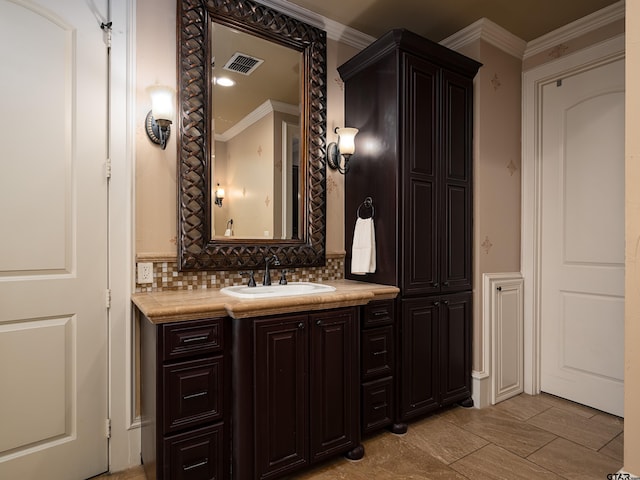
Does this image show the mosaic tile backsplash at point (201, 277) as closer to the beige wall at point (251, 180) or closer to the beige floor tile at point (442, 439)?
the beige wall at point (251, 180)

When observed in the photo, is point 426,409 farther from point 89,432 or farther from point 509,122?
point 509,122

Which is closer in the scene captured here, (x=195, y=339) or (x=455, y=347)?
(x=195, y=339)

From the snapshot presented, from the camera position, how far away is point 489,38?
2713 mm

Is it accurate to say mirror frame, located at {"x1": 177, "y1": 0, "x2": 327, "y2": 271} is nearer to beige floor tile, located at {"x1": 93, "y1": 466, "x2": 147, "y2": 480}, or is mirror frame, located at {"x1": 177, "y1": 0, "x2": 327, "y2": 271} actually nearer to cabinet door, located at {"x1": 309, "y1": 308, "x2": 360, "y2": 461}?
cabinet door, located at {"x1": 309, "y1": 308, "x2": 360, "y2": 461}

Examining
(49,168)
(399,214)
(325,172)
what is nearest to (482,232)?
(399,214)

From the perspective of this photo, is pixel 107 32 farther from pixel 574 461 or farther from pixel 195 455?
pixel 574 461

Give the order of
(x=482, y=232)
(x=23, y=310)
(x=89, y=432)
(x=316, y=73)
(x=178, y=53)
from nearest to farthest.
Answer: (x=23, y=310)
(x=89, y=432)
(x=178, y=53)
(x=316, y=73)
(x=482, y=232)

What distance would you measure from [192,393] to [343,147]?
5.37ft

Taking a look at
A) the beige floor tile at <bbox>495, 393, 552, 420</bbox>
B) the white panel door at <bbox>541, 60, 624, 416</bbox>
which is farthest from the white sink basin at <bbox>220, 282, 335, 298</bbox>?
the white panel door at <bbox>541, 60, 624, 416</bbox>

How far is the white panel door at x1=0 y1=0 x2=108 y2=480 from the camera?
5.49 ft

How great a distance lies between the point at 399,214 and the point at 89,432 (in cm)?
201

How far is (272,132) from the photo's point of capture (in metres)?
2.38

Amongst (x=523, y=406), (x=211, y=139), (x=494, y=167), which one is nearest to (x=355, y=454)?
(x=523, y=406)

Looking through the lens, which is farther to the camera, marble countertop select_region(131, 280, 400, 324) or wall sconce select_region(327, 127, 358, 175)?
→ wall sconce select_region(327, 127, 358, 175)
